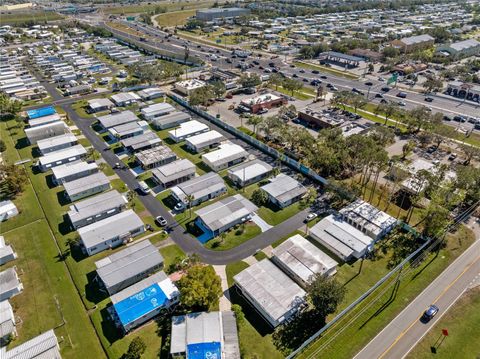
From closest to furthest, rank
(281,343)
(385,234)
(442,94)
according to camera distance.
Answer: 1. (281,343)
2. (385,234)
3. (442,94)

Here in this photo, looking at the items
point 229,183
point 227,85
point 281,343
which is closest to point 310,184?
point 229,183

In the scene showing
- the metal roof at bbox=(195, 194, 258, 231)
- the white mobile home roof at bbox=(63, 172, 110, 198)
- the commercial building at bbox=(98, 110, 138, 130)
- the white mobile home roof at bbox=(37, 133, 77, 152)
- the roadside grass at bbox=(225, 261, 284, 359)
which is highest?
the commercial building at bbox=(98, 110, 138, 130)

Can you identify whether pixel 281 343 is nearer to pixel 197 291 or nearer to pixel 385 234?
pixel 197 291

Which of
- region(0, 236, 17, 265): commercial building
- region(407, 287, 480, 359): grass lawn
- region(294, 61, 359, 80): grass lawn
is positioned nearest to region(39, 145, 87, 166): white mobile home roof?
region(0, 236, 17, 265): commercial building

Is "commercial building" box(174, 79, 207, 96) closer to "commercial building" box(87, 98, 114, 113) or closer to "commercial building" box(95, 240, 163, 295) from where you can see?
"commercial building" box(87, 98, 114, 113)

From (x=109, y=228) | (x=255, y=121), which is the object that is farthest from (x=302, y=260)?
(x=255, y=121)

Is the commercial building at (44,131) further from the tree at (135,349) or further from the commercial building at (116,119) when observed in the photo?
the tree at (135,349)

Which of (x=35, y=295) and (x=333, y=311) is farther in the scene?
(x=35, y=295)
